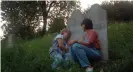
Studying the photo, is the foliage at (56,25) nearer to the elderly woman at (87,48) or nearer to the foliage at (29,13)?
the foliage at (29,13)

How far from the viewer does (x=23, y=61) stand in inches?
269

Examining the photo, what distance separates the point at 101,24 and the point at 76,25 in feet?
2.97

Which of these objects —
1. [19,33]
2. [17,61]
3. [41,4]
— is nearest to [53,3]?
[41,4]

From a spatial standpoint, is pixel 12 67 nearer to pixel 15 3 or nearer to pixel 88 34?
pixel 88 34

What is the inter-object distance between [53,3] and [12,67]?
1425cm

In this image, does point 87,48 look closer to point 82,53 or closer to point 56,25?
point 82,53

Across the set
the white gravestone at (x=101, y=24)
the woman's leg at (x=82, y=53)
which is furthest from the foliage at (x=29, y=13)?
the woman's leg at (x=82, y=53)

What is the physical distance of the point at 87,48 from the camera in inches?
337

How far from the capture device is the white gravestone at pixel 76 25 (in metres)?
9.57

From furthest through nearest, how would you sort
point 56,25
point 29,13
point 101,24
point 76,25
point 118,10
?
point 29,13 → point 56,25 → point 118,10 → point 76,25 → point 101,24

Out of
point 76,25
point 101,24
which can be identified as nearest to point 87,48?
point 101,24

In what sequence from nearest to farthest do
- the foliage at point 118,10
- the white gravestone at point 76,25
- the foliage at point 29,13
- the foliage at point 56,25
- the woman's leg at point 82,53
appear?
the woman's leg at point 82,53 < the white gravestone at point 76,25 < the foliage at point 118,10 < the foliage at point 56,25 < the foliage at point 29,13

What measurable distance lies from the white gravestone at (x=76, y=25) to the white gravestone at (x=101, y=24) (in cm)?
47

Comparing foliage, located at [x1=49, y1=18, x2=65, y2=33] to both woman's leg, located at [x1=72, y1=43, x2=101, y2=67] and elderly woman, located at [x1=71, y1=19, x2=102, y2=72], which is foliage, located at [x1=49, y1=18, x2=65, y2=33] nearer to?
elderly woman, located at [x1=71, y1=19, x2=102, y2=72]
